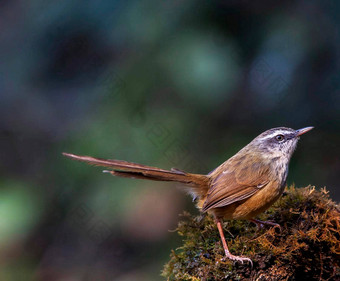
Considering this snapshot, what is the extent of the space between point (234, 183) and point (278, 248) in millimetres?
680

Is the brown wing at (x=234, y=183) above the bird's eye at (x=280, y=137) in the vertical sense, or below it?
below

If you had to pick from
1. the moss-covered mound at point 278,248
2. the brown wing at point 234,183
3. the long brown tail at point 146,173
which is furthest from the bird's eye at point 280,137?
the long brown tail at point 146,173

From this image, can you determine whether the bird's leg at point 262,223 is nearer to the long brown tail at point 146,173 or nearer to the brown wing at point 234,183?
the brown wing at point 234,183

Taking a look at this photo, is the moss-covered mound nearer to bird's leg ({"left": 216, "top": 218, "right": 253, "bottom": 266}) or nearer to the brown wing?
bird's leg ({"left": 216, "top": 218, "right": 253, "bottom": 266})

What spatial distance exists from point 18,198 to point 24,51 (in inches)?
59.6

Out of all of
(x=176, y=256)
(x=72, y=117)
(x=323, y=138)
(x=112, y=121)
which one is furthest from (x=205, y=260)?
(x=323, y=138)

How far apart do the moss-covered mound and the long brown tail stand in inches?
10.6

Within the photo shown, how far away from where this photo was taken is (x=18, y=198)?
3.92 m

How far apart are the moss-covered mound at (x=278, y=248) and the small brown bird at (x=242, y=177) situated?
12cm

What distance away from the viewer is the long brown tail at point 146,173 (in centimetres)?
267

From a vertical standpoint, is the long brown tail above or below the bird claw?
above

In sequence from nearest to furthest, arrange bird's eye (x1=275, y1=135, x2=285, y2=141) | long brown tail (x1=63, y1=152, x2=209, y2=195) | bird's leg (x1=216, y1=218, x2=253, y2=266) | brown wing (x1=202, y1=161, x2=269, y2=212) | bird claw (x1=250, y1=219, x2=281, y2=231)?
bird's leg (x1=216, y1=218, x2=253, y2=266) → long brown tail (x1=63, y1=152, x2=209, y2=195) → bird claw (x1=250, y1=219, x2=281, y2=231) → brown wing (x1=202, y1=161, x2=269, y2=212) → bird's eye (x1=275, y1=135, x2=285, y2=141)

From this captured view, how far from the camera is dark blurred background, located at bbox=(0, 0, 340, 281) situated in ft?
13.1

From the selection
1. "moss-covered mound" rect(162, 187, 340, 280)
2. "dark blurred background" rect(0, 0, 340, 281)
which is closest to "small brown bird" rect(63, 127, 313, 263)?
"moss-covered mound" rect(162, 187, 340, 280)
